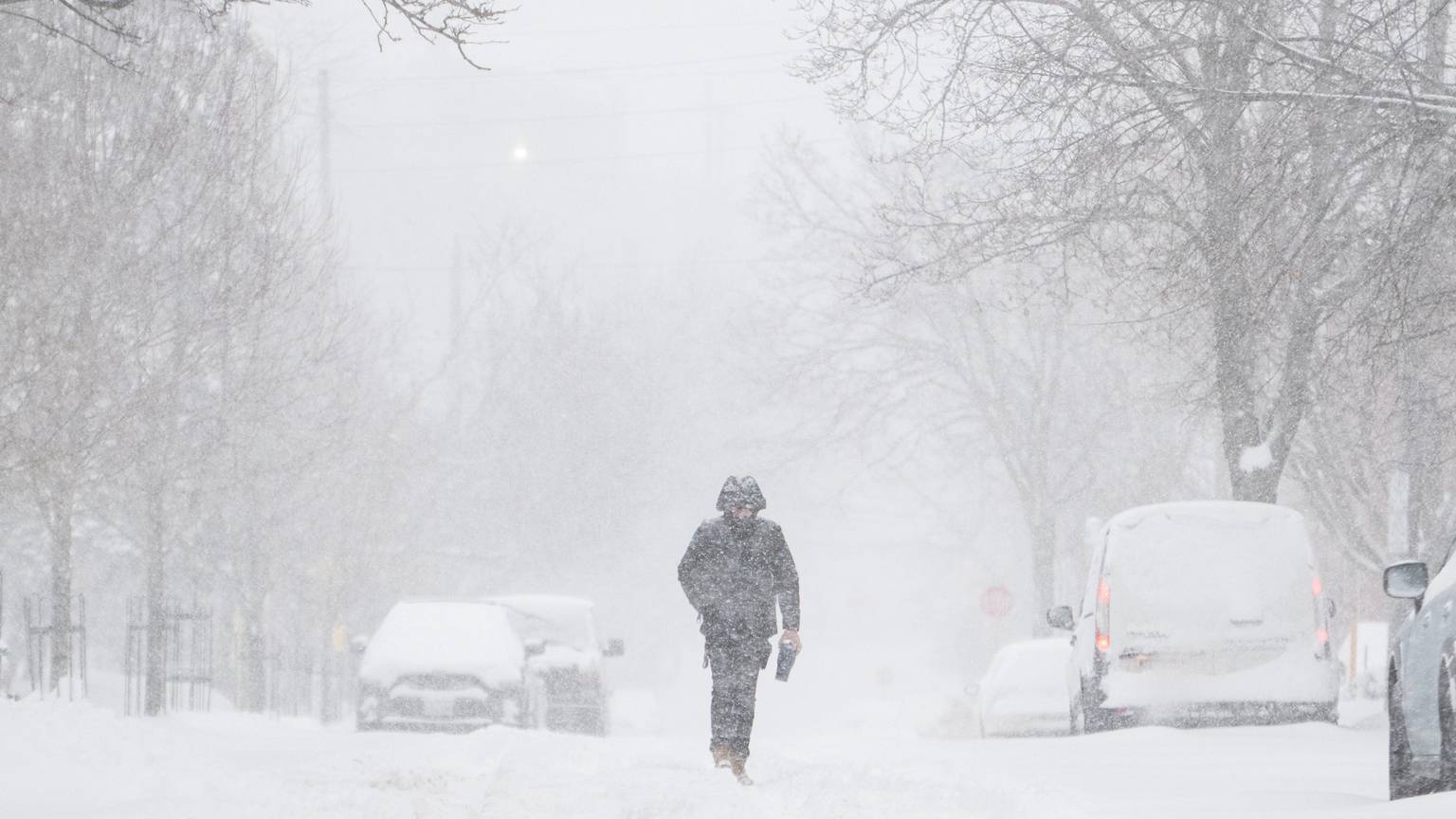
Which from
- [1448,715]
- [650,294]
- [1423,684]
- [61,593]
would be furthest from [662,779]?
[650,294]

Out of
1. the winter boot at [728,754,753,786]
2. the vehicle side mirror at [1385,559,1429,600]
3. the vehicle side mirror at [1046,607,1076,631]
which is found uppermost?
the vehicle side mirror at [1385,559,1429,600]

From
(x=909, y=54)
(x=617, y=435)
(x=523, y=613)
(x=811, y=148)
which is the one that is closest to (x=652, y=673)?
(x=617, y=435)

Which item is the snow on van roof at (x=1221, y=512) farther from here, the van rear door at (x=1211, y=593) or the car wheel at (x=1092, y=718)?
the car wheel at (x=1092, y=718)

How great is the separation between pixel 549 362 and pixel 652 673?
9.68 metres

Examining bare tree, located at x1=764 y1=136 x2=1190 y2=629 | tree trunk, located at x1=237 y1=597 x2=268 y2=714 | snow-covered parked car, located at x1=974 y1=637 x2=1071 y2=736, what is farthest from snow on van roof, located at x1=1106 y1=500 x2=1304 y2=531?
bare tree, located at x1=764 y1=136 x2=1190 y2=629

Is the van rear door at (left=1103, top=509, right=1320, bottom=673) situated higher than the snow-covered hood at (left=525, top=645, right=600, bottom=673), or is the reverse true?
the van rear door at (left=1103, top=509, right=1320, bottom=673)

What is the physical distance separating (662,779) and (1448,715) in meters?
4.63

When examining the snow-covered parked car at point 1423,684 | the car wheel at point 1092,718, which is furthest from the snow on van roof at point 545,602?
the snow-covered parked car at point 1423,684

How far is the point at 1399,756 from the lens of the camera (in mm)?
8461

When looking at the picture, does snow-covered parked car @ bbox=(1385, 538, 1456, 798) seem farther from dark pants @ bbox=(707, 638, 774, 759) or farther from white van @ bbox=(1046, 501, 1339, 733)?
white van @ bbox=(1046, 501, 1339, 733)

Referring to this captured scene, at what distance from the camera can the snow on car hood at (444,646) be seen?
65.0 ft

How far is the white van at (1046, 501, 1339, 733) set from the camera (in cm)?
1493

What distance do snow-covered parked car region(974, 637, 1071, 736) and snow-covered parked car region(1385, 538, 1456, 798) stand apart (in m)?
12.1

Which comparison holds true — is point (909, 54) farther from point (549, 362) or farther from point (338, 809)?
point (549, 362)
